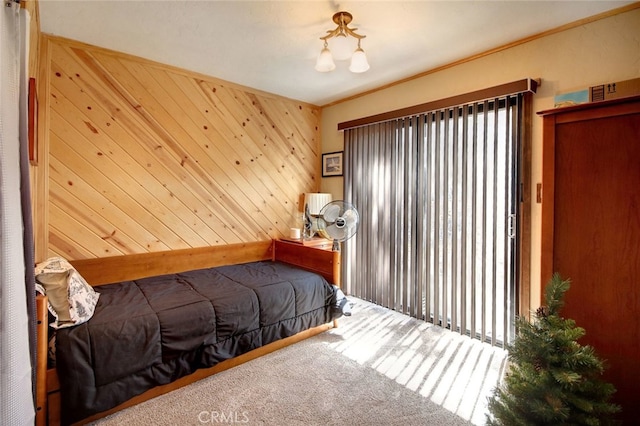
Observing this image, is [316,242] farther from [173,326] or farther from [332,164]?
[173,326]

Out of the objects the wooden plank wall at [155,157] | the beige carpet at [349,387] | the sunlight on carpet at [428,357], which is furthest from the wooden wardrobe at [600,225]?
the wooden plank wall at [155,157]

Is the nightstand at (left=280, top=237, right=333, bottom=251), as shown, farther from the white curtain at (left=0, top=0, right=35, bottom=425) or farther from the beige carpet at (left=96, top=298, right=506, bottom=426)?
the white curtain at (left=0, top=0, right=35, bottom=425)

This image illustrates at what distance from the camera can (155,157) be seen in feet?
9.66

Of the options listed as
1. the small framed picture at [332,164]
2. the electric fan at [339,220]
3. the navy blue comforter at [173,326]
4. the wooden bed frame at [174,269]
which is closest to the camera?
the wooden bed frame at [174,269]

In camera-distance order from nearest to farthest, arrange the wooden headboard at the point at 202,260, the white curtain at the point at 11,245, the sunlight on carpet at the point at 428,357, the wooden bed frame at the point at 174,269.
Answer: the white curtain at the point at 11,245
the wooden bed frame at the point at 174,269
the sunlight on carpet at the point at 428,357
the wooden headboard at the point at 202,260

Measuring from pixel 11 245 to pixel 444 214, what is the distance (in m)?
2.85

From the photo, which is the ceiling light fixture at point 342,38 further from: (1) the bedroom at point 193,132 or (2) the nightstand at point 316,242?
(2) the nightstand at point 316,242

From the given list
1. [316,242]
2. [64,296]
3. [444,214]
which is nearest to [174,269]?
[64,296]

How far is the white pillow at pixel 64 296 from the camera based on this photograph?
5.74 ft

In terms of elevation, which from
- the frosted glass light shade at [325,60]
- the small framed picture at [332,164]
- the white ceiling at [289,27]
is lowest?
the small framed picture at [332,164]

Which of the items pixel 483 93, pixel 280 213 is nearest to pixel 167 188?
pixel 280 213

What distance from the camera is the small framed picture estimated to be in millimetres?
4004

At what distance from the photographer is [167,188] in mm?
3020

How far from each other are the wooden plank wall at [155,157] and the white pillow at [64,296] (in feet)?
2.83
